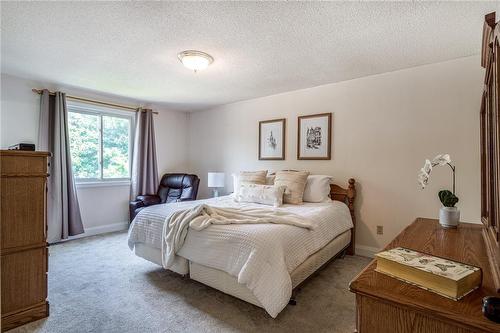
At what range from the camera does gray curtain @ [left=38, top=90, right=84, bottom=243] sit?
3617 millimetres

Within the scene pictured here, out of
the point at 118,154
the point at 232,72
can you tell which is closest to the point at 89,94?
the point at 118,154

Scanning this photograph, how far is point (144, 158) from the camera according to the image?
4684 mm

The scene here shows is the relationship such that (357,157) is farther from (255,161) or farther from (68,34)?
(68,34)

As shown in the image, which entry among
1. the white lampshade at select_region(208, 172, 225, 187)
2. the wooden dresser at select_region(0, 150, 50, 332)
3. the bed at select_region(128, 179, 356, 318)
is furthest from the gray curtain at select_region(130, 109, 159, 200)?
the wooden dresser at select_region(0, 150, 50, 332)

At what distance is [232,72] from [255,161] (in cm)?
169

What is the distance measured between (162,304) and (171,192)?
2.78 metres

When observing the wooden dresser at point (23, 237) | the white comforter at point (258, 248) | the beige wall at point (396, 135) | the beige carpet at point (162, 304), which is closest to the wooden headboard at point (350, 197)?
the beige wall at point (396, 135)

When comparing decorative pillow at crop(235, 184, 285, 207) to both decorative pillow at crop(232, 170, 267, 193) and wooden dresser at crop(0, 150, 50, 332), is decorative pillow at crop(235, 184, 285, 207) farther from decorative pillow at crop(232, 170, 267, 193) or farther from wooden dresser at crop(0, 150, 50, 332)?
wooden dresser at crop(0, 150, 50, 332)

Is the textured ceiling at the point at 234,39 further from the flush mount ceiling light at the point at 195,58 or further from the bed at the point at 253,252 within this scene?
the bed at the point at 253,252

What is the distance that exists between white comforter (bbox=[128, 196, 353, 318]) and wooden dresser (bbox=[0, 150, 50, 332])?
3.05ft

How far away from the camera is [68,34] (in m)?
2.26

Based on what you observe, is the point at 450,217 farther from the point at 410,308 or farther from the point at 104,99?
the point at 104,99

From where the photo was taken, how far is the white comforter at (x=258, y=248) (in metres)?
1.80

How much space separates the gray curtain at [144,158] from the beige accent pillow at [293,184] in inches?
99.3
